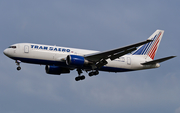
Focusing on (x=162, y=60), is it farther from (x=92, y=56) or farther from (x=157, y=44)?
(x=92, y=56)

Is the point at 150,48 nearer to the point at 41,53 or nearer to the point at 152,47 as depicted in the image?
the point at 152,47

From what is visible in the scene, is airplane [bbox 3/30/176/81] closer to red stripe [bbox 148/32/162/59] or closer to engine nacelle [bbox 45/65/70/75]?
red stripe [bbox 148/32/162/59]

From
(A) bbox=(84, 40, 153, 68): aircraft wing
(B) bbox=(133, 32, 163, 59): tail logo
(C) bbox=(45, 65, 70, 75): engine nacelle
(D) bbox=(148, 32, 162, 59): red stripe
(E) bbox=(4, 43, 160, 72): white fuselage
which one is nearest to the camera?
(A) bbox=(84, 40, 153, 68): aircraft wing

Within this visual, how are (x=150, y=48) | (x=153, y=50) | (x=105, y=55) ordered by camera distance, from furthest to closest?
(x=153, y=50) → (x=150, y=48) → (x=105, y=55)

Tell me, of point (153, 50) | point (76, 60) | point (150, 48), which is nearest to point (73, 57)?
point (76, 60)

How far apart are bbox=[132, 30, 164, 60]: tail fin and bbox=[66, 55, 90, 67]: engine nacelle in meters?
11.6

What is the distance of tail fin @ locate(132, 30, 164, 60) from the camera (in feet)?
166

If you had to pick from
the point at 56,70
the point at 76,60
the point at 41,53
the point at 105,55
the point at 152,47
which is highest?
the point at 152,47

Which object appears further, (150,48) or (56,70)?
(150,48)

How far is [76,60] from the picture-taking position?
41.7m

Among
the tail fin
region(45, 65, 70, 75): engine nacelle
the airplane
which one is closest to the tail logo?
the tail fin

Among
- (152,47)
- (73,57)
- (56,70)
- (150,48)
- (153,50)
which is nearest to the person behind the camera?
(73,57)

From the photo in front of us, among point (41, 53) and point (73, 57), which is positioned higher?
point (41, 53)

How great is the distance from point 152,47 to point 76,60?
1673 cm
